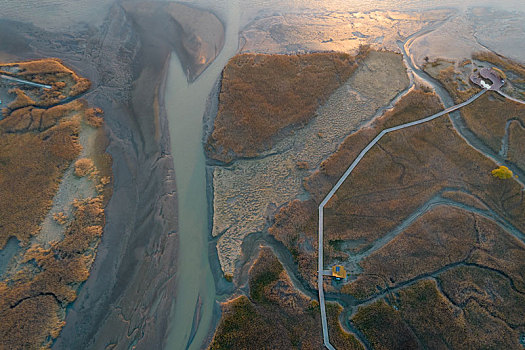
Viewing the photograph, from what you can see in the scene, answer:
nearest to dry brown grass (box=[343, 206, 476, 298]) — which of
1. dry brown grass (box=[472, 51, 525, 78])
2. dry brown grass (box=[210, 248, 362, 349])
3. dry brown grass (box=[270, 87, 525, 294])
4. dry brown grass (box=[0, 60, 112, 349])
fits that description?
dry brown grass (box=[270, 87, 525, 294])

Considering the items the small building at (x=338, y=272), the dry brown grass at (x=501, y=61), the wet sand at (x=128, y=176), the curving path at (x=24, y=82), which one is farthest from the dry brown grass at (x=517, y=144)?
the curving path at (x=24, y=82)

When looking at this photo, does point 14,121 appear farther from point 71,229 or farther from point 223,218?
point 223,218

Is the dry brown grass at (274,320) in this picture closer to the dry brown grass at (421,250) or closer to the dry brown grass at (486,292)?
the dry brown grass at (421,250)

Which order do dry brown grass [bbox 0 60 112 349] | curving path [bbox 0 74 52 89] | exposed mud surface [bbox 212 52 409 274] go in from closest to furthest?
dry brown grass [bbox 0 60 112 349] → exposed mud surface [bbox 212 52 409 274] → curving path [bbox 0 74 52 89]

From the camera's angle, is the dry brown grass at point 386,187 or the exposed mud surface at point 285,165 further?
the exposed mud surface at point 285,165

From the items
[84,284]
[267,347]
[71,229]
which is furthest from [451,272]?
[71,229]

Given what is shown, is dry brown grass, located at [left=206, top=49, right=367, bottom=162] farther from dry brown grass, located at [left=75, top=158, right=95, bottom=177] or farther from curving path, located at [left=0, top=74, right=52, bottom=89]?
curving path, located at [left=0, top=74, right=52, bottom=89]
